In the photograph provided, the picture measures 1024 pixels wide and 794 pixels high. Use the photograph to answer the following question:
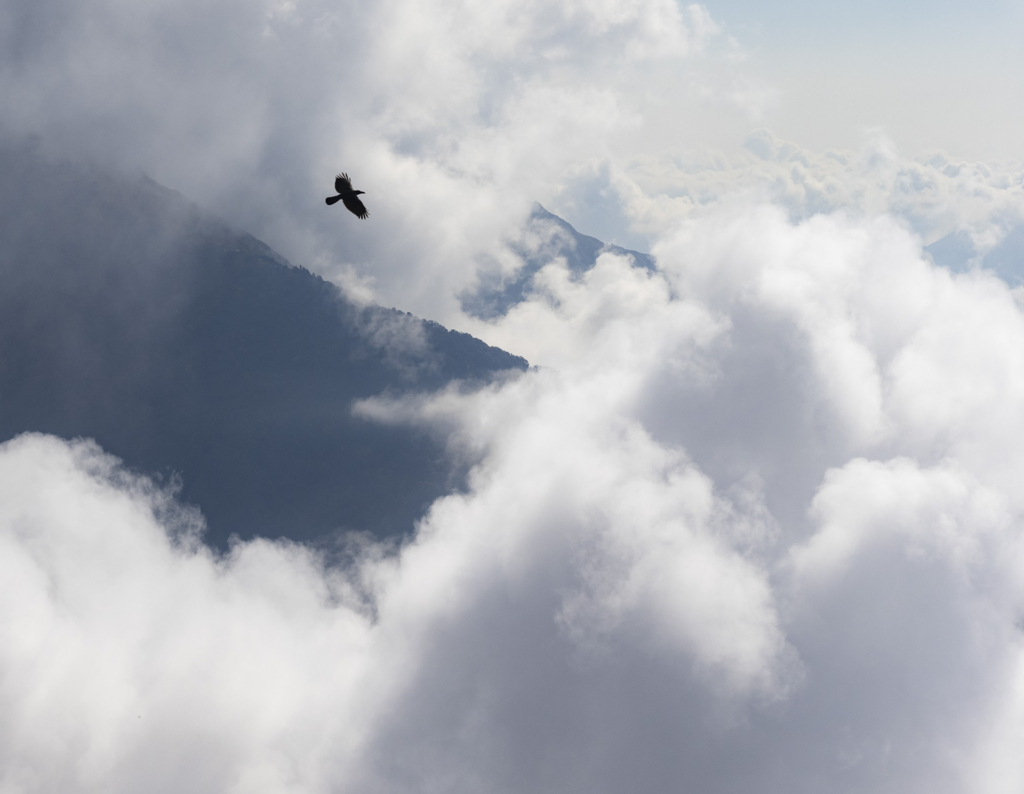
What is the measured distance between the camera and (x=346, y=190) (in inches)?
1531
